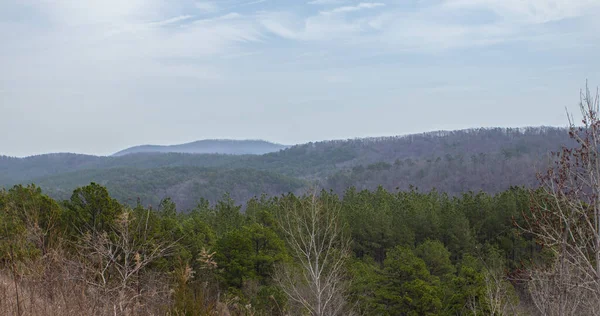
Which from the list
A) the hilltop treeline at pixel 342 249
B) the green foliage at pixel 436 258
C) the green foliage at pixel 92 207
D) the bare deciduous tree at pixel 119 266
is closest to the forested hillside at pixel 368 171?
the hilltop treeline at pixel 342 249

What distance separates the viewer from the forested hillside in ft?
302

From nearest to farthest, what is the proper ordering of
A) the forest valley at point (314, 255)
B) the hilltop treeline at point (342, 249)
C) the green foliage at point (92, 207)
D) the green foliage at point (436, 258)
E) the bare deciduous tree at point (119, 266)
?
the bare deciduous tree at point (119, 266)
the forest valley at point (314, 255)
the hilltop treeline at point (342, 249)
the green foliage at point (92, 207)
the green foliage at point (436, 258)

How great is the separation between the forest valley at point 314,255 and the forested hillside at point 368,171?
32504mm

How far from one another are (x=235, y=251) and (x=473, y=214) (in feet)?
57.4

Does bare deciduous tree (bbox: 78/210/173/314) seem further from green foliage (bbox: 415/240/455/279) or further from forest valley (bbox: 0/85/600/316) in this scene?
green foliage (bbox: 415/240/455/279)

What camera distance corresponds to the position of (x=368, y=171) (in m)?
109

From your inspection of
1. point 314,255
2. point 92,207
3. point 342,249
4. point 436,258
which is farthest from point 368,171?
point 92,207

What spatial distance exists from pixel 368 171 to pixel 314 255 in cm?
8584

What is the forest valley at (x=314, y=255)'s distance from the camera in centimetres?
476

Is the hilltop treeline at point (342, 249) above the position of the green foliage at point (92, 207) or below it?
below

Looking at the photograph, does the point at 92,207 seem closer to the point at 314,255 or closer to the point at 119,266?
the point at 314,255

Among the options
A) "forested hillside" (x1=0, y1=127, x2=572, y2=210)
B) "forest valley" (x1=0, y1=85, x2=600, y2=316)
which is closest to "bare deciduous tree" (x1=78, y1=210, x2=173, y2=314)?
"forest valley" (x1=0, y1=85, x2=600, y2=316)

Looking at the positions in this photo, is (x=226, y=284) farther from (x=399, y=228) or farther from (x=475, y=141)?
Answer: (x=475, y=141)

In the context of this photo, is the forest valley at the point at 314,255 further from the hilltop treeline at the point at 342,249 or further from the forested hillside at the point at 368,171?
the forested hillside at the point at 368,171
